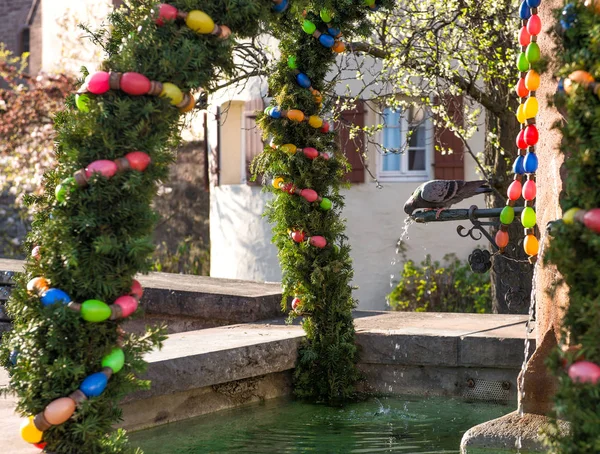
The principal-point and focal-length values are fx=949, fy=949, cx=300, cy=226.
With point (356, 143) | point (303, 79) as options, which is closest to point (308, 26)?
point (303, 79)

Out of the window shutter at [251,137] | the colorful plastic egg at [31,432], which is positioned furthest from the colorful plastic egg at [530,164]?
the window shutter at [251,137]

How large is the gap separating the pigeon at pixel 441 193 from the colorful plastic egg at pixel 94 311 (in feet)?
8.71

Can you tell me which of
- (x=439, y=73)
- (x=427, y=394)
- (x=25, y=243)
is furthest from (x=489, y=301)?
(x=25, y=243)

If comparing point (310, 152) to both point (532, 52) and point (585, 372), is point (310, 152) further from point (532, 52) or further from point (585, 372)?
point (585, 372)

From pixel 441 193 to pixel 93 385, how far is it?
2786 millimetres

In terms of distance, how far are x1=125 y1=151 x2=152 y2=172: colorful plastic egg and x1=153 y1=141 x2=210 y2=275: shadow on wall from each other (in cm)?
1193

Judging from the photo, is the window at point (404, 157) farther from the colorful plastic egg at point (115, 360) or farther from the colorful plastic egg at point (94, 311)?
the colorful plastic egg at point (94, 311)

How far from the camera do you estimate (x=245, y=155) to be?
1335 centimetres

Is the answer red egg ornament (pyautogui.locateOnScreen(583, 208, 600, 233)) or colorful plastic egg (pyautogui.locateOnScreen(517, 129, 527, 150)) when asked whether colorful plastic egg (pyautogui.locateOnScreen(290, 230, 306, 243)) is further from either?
red egg ornament (pyautogui.locateOnScreen(583, 208, 600, 233))

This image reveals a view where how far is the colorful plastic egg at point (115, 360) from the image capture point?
11.0 ft

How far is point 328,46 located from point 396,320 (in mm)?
2100

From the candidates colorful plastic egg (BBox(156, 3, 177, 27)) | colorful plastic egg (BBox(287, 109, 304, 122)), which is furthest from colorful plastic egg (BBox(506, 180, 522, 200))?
colorful plastic egg (BBox(156, 3, 177, 27))

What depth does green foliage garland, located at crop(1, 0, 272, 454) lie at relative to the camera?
129 inches

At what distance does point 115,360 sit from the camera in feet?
11.0
